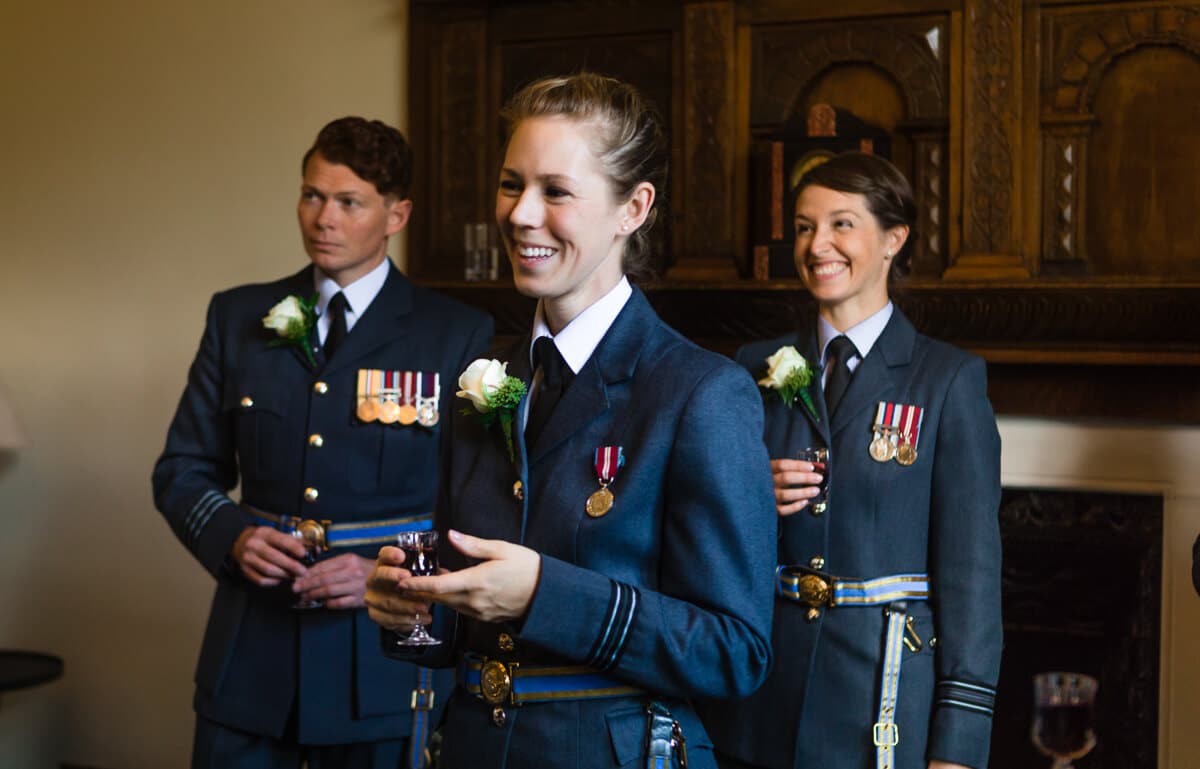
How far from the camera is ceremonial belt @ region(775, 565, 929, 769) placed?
219cm

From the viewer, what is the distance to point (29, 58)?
448cm

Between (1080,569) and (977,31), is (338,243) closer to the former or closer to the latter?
(977,31)

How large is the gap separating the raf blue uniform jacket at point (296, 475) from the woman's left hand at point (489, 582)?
1099 millimetres

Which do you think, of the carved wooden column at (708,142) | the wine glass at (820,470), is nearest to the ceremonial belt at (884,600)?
the wine glass at (820,470)

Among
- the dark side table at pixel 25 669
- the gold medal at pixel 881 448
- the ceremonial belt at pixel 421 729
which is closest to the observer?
the ceremonial belt at pixel 421 729

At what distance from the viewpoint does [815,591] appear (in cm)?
227

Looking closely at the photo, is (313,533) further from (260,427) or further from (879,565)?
(879,565)

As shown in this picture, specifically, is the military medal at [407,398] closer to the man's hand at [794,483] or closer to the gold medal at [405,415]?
the gold medal at [405,415]

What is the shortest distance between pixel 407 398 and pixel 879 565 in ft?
3.24

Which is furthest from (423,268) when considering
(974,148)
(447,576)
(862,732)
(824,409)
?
(447,576)

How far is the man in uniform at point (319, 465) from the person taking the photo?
2.49m

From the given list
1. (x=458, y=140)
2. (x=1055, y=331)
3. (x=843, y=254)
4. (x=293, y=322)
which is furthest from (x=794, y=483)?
(x=458, y=140)

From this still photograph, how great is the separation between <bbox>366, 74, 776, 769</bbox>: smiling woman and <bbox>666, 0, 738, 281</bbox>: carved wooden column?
1972mm

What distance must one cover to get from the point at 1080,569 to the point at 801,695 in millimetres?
1536
